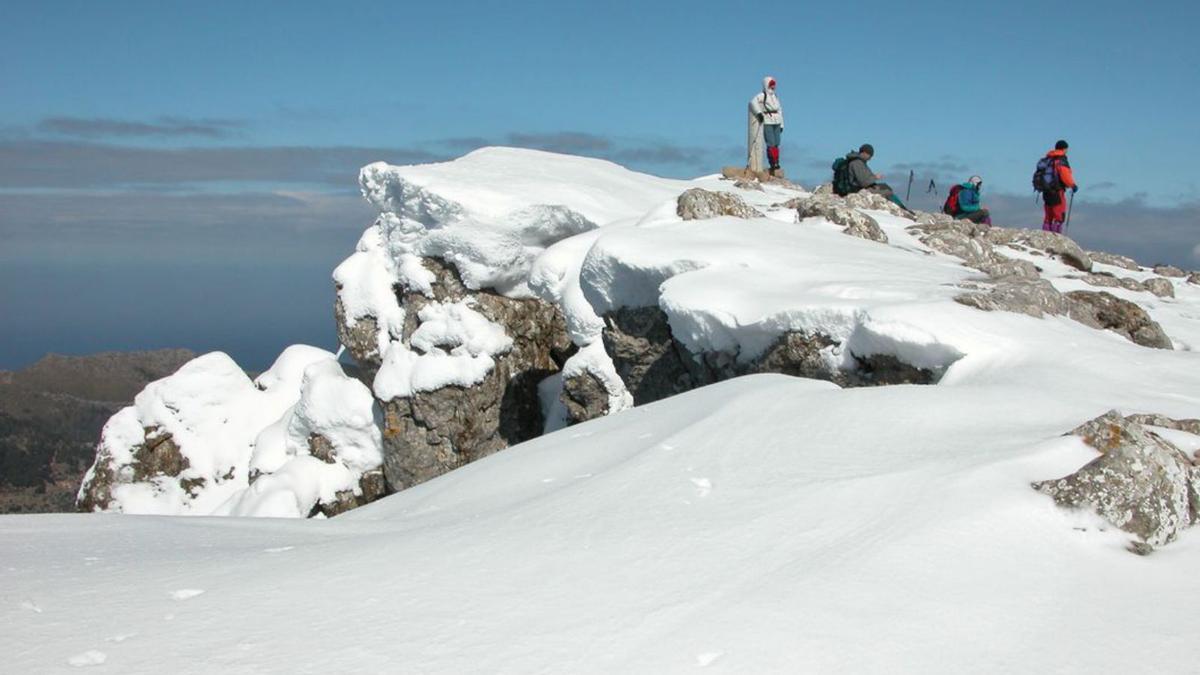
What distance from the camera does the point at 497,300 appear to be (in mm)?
20531

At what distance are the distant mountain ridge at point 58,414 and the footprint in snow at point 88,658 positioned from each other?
270 ft

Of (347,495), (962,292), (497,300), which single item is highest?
(962,292)

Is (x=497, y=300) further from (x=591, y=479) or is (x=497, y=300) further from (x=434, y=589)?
(x=434, y=589)

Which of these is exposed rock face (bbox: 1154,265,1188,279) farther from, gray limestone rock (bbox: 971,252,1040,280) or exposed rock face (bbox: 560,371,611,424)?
exposed rock face (bbox: 560,371,611,424)

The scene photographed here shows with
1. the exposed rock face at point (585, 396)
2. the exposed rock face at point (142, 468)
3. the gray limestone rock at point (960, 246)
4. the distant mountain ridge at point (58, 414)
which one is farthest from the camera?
the distant mountain ridge at point (58, 414)

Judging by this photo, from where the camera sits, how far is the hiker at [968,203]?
23594 millimetres

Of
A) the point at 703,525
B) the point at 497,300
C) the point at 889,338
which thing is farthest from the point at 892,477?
the point at 497,300

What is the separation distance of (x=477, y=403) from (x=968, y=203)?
46.4 feet

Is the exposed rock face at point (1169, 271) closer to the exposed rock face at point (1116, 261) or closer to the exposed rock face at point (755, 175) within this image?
the exposed rock face at point (1116, 261)

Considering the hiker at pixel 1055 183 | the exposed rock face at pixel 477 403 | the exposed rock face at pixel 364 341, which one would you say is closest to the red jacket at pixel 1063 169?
the hiker at pixel 1055 183

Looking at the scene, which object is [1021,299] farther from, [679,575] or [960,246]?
[679,575]

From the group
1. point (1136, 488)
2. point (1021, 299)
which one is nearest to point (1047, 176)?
point (1021, 299)

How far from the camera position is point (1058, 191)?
23.6 m

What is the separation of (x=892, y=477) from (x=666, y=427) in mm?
2382
